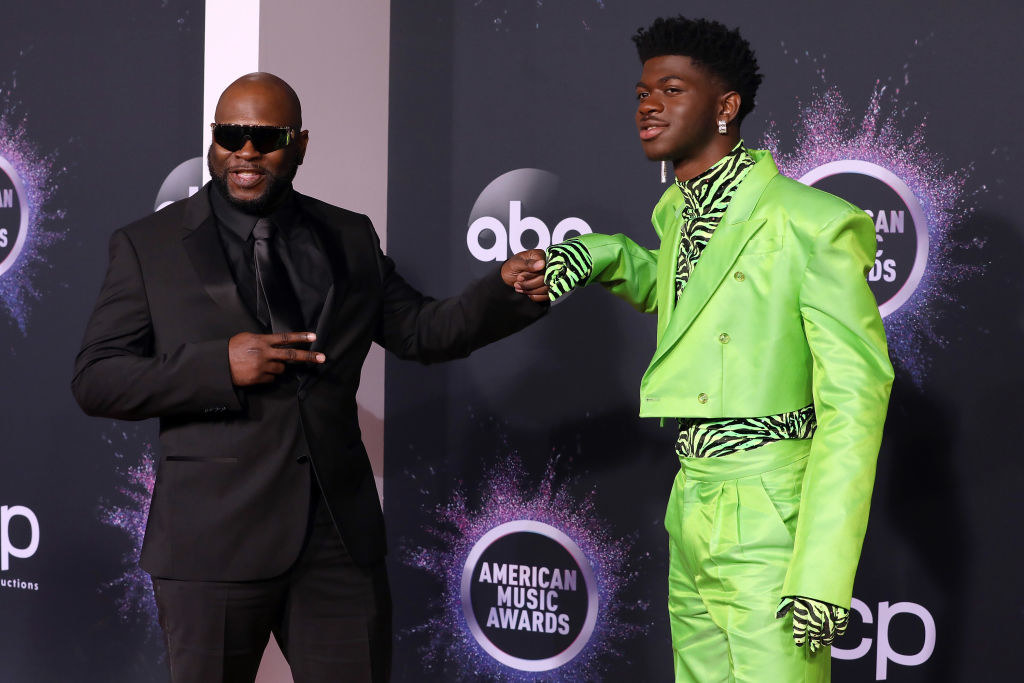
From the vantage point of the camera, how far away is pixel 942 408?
2.92 m

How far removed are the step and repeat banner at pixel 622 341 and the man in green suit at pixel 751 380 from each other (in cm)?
101

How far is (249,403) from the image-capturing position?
2.28 m

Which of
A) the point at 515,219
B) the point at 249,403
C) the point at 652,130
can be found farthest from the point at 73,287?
the point at 652,130

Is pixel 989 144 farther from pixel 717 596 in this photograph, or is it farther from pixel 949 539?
pixel 717 596

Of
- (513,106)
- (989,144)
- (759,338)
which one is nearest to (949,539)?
(989,144)

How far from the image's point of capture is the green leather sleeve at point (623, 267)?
2328 millimetres

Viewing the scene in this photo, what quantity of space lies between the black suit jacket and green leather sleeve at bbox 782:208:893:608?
95cm

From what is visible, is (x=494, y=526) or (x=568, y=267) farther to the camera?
(x=494, y=526)

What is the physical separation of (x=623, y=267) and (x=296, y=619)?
1004 millimetres

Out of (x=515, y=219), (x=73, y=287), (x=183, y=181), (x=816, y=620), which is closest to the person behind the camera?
(x=816, y=620)

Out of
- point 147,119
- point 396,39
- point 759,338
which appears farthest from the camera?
point 147,119

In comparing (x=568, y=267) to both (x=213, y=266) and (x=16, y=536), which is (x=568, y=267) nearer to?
(x=213, y=266)

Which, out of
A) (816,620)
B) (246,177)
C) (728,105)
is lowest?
(816,620)

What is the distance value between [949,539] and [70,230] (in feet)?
10.5
